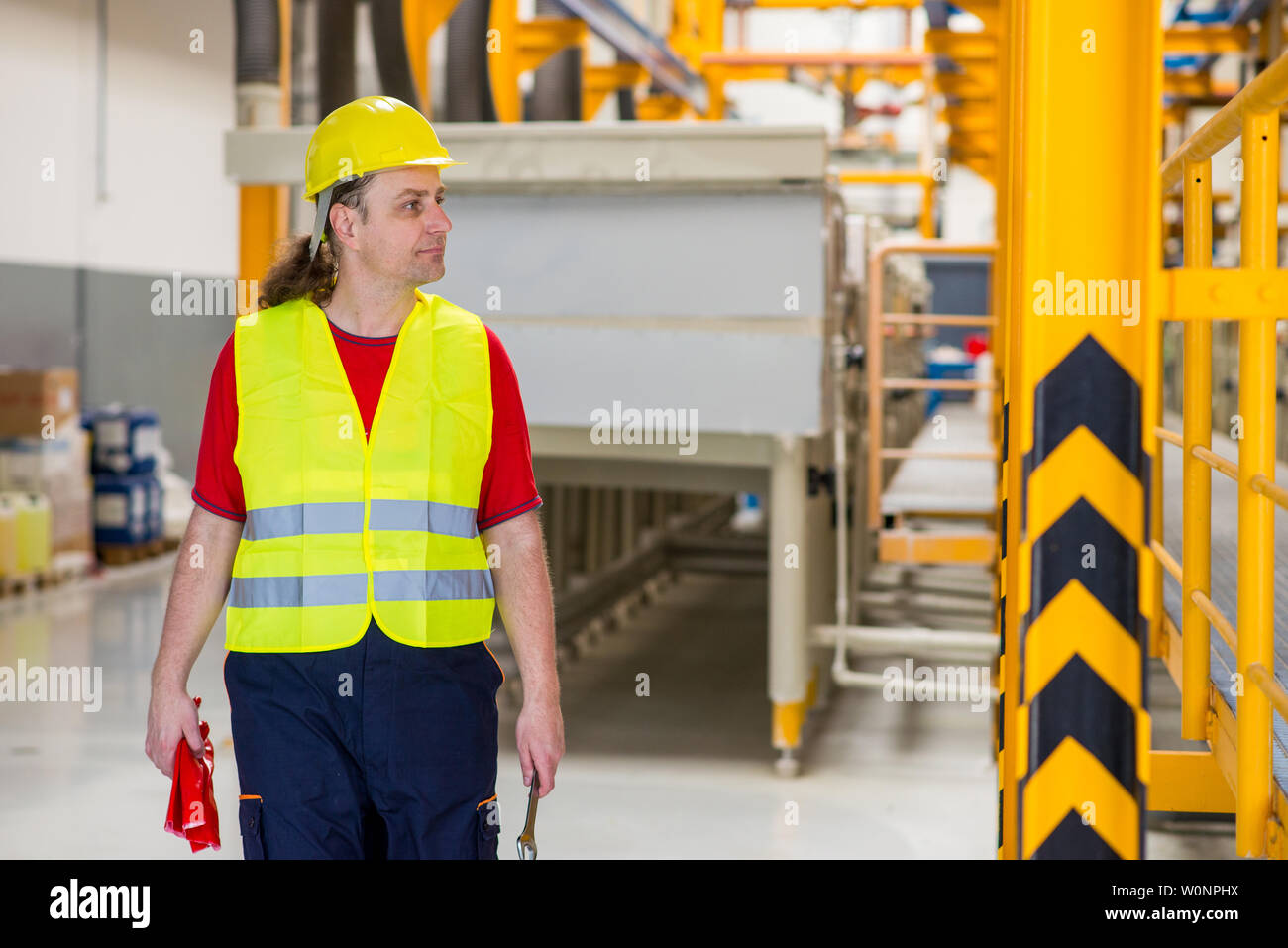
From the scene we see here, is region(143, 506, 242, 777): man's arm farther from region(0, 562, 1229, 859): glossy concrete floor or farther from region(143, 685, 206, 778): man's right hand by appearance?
region(0, 562, 1229, 859): glossy concrete floor

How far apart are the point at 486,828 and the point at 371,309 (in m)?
0.88

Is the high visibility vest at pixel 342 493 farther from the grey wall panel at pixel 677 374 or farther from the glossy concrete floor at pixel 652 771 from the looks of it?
the grey wall panel at pixel 677 374

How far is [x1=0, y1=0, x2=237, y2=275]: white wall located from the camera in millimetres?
9828

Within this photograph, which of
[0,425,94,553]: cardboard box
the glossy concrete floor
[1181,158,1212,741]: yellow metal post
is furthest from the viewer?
[0,425,94,553]: cardboard box

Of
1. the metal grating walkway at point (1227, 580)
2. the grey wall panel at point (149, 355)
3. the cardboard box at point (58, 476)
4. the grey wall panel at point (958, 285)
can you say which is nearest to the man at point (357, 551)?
the metal grating walkway at point (1227, 580)

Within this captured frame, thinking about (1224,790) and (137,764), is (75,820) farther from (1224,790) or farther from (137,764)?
(1224,790)

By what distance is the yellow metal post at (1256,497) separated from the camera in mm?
2164

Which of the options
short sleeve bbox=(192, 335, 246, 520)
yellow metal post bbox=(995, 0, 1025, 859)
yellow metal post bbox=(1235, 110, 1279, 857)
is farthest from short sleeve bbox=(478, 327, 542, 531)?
yellow metal post bbox=(1235, 110, 1279, 857)

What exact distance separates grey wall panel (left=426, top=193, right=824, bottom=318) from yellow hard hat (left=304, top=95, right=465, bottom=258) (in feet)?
8.98

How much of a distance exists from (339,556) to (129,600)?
7.11 m

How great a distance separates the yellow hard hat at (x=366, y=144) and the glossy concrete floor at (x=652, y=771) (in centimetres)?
273

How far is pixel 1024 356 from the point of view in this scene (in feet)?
7.06

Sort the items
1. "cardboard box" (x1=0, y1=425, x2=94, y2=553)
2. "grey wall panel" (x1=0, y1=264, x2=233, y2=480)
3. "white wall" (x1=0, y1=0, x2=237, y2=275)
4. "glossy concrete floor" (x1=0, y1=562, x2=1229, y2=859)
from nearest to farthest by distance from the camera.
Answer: "glossy concrete floor" (x1=0, y1=562, x2=1229, y2=859) → "cardboard box" (x1=0, y1=425, x2=94, y2=553) → "white wall" (x1=0, y1=0, x2=237, y2=275) → "grey wall panel" (x1=0, y1=264, x2=233, y2=480)
